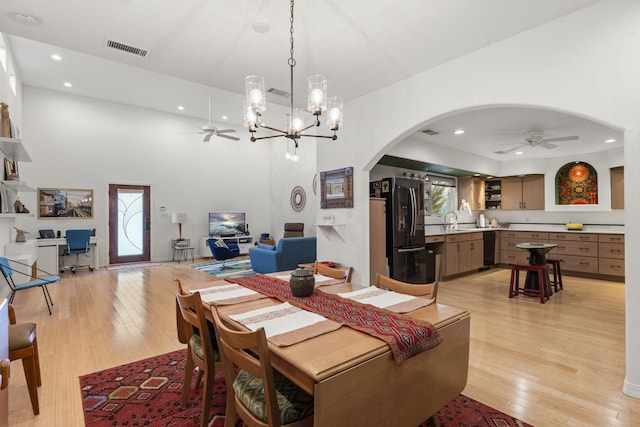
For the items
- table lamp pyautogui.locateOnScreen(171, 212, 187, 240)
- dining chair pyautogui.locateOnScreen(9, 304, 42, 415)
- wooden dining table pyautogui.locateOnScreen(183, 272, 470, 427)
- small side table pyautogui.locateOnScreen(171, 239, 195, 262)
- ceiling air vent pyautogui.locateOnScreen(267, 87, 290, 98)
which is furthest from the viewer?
Result: small side table pyautogui.locateOnScreen(171, 239, 195, 262)

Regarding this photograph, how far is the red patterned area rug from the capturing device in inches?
76.8

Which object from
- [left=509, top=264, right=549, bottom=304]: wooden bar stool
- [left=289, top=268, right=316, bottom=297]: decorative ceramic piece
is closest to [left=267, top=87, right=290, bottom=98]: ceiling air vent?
[left=289, top=268, right=316, bottom=297]: decorative ceramic piece

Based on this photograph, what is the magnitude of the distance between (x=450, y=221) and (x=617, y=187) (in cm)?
322

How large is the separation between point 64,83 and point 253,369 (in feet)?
27.4

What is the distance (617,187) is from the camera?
636cm

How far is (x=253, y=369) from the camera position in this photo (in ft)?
4.18

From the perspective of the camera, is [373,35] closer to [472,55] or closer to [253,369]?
[472,55]

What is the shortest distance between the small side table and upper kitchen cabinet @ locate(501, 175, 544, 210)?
850 centimetres

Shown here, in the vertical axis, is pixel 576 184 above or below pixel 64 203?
above

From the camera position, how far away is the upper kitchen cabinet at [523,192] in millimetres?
7473

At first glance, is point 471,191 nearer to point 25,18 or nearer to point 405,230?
point 405,230

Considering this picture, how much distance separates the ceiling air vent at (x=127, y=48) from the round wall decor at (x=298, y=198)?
6264mm

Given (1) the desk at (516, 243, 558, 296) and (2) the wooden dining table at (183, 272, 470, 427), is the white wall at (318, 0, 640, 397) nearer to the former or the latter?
(2) the wooden dining table at (183, 272, 470, 427)

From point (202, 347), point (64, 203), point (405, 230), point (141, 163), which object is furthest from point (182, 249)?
point (202, 347)
